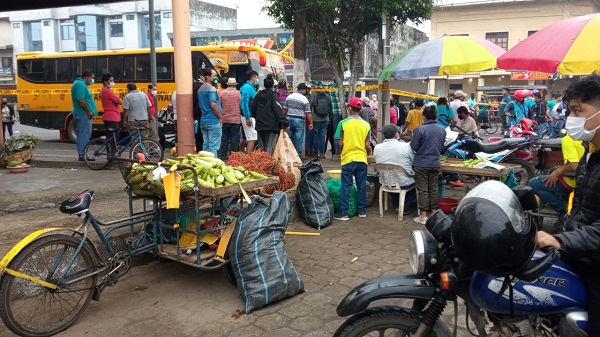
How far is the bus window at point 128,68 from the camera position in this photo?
50.7 feet

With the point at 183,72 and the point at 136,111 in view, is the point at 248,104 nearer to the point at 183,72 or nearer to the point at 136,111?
the point at 136,111

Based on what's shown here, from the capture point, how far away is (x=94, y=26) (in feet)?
126

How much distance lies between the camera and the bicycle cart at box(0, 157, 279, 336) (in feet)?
10.8

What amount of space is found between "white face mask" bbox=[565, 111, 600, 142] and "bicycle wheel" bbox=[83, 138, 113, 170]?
8219 mm

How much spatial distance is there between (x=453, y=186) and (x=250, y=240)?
18.6ft

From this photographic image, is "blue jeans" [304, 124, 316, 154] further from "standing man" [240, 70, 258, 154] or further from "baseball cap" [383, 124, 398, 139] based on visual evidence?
"baseball cap" [383, 124, 398, 139]

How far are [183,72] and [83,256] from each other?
332 centimetres

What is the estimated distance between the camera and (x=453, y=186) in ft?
28.0

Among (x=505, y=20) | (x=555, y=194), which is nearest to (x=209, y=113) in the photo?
(x=555, y=194)

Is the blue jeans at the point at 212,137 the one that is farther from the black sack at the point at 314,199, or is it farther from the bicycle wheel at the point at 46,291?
Answer: the bicycle wheel at the point at 46,291

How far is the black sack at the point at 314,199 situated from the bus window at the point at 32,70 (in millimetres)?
14436

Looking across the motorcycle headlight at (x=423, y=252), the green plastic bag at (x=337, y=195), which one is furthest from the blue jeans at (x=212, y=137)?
the motorcycle headlight at (x=423, y=252)

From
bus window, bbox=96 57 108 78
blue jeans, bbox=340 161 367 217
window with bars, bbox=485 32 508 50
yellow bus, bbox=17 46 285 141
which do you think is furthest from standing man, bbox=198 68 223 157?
window with bars, bbox=485 32 508 50

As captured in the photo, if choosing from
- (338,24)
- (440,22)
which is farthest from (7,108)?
(440,22)
